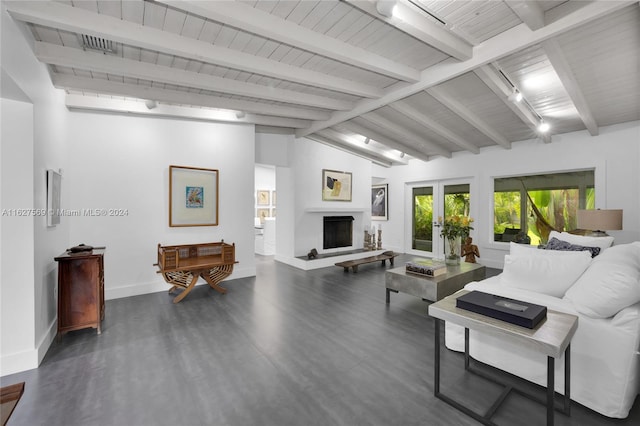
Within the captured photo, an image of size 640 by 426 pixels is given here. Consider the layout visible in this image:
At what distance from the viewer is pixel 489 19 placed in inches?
100

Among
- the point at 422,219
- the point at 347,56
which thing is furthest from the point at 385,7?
the point at 422,219

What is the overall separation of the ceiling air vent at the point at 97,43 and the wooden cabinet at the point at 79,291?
1.99m

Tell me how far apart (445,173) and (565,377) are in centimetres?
570

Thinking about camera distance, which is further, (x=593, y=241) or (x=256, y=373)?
(x=593, y=241)

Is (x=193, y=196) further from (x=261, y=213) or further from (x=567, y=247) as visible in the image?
(x=567, y=247)

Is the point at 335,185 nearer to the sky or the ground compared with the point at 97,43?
nearer to the ground

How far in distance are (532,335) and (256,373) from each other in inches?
72.7

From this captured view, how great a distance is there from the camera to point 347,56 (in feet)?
9.18

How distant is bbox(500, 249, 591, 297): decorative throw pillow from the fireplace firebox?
15.1 feet

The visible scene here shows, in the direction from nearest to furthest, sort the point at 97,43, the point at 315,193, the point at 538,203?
the point at 97,43
the point at 538,203
the point at 315,193

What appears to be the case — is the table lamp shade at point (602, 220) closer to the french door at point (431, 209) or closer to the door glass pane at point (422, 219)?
the french door at point (431, 209)

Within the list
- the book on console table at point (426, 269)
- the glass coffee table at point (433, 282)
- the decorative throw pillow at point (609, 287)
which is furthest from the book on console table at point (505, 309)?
the book on console table at point (426, 269)

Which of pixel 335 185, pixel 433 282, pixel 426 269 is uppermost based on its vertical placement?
pixel 335 185

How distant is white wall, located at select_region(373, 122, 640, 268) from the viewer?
4492mm
